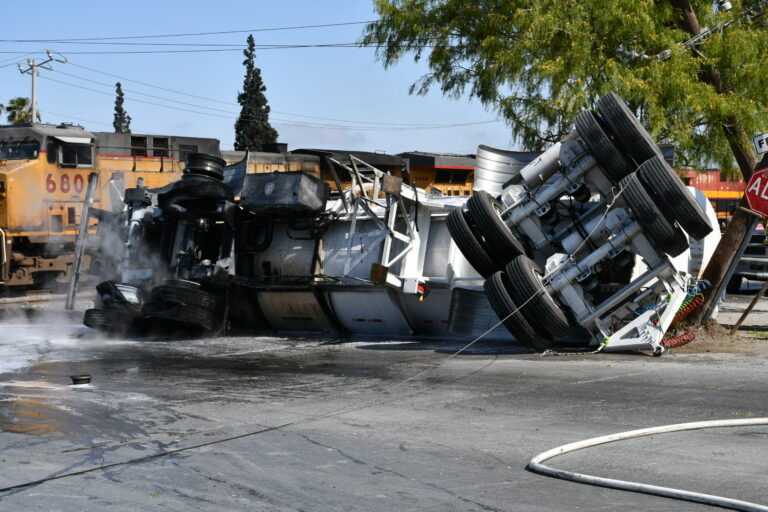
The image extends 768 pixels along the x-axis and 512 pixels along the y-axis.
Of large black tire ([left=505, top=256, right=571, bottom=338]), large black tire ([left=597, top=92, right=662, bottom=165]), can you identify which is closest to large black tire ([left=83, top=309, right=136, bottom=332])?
large black tire ([left=505, top=256, right=571, bottom=338])

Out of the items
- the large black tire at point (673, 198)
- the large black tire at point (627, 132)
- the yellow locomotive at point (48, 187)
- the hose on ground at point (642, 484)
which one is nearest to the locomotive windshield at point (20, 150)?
the yellow locomotive at point (48, 187)

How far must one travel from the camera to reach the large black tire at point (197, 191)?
14.5 m

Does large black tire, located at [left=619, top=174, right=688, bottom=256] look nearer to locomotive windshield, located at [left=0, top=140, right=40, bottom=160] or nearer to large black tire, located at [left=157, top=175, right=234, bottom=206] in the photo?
large black tire, located at [left=157, top=175, right=234, bottom=206]

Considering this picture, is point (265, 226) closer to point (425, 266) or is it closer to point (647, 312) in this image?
point (425, 266)

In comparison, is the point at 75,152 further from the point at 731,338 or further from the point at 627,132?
the point at 731,338

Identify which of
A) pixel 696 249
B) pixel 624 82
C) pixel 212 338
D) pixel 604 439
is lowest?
pixel 212 338

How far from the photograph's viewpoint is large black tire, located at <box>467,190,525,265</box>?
11766 mm

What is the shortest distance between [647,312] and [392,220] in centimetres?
405

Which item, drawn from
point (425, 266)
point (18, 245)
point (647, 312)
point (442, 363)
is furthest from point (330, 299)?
point (18, 245)

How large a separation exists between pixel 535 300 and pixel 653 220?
1680mm

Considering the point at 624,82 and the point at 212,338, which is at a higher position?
the point at 624,82

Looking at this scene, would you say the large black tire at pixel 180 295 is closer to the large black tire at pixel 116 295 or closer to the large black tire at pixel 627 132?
the large black tire at pixel 116 295

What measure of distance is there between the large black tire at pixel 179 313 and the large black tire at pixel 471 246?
14.5 feet

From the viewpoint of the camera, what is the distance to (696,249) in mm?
13016
